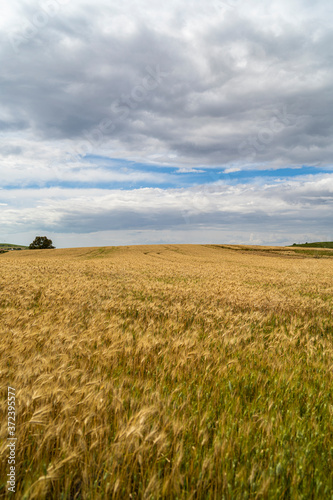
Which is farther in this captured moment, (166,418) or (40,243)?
(40,243)

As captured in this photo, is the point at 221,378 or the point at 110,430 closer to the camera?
the point at 110,430

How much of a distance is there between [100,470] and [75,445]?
0.32m

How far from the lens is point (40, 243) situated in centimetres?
8931

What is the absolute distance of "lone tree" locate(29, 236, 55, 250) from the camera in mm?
89125

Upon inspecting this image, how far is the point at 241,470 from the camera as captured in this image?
1658mm

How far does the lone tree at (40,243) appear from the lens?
89125mm

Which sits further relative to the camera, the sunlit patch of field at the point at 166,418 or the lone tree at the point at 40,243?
the lone tree at the point at 40,243

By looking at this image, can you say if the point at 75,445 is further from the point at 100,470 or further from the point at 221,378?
the point at 221,378

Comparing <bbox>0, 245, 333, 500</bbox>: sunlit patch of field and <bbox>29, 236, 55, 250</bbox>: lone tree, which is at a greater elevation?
<bbox>29, 236, 55, 250</bbox>: lone tree

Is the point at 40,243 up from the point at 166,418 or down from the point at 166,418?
up

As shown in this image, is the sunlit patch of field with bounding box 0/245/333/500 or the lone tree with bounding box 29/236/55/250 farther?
the lone tree with bounding box 29/236/55/250

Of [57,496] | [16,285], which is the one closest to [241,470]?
[57,496]

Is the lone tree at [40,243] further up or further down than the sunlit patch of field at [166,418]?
further up

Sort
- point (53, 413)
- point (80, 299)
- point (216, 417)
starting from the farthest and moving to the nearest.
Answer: point (80, 299) < point (216, 417) < point (53, 413)
